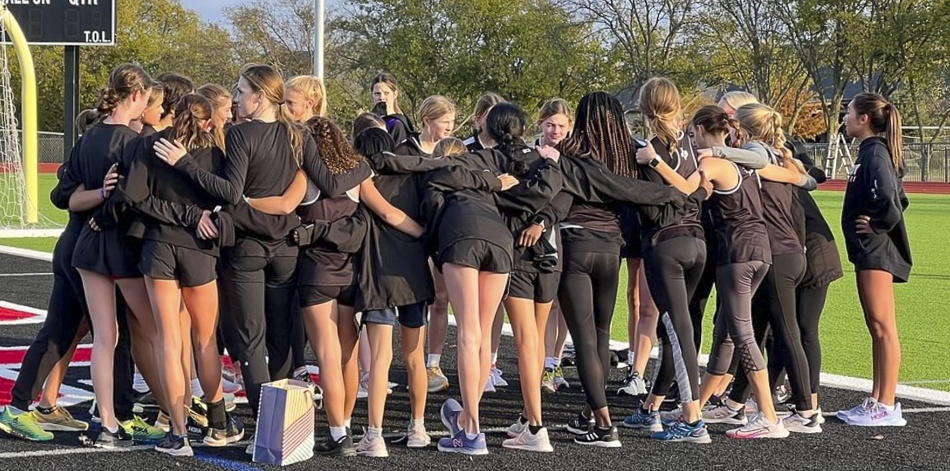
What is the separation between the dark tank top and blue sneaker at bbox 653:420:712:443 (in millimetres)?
914

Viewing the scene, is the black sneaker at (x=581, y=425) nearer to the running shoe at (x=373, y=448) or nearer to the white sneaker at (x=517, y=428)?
the white sneaker at (x=517, y=428)

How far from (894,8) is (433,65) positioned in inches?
894

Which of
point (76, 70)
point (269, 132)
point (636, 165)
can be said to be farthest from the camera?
point (76, 70)

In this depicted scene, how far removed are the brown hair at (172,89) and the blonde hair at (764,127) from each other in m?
3.17

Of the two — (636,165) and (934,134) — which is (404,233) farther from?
(934,134)

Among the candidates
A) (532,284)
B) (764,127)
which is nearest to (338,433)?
(532,284)

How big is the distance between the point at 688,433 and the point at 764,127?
1.86 meters

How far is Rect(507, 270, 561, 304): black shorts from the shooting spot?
239 inches

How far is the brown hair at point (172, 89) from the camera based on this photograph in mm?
6309

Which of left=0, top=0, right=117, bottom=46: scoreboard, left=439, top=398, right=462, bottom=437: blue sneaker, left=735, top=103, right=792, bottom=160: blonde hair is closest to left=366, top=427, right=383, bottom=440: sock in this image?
left=439, top=398, right=462, bottom=437: blue sneaker

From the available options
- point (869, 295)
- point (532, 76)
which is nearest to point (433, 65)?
point (532, 76)

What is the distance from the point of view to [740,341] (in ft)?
21.0

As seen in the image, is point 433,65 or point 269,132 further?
point 433,65

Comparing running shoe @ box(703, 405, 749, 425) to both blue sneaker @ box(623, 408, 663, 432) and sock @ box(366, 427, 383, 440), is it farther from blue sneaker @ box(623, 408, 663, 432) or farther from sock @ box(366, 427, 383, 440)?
sock @ box(366, 427, 383, 440)
